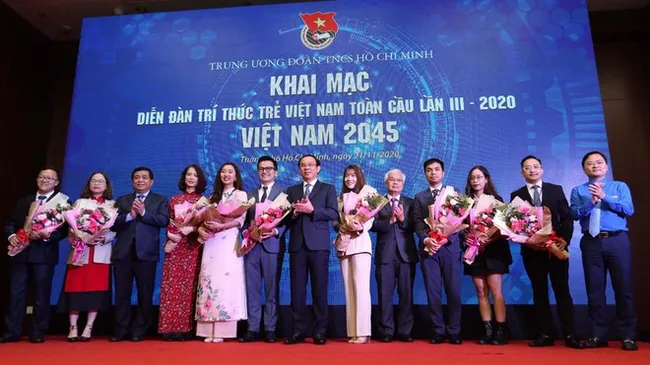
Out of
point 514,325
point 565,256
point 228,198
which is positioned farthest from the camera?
point 514,325

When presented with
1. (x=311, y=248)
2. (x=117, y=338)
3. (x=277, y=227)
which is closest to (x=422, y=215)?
(x=311, y=248)

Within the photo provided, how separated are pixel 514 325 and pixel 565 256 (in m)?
1.11

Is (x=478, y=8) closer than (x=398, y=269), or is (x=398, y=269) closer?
(x=398, y=269)

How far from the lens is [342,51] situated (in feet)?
16.9

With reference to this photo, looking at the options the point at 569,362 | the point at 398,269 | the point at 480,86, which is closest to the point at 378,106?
the point at 480,86

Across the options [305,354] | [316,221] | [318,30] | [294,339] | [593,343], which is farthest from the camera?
[318,30]

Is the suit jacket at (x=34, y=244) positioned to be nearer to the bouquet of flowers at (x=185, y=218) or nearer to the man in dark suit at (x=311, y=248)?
the bouquet of flowers at (x=185, y=218)

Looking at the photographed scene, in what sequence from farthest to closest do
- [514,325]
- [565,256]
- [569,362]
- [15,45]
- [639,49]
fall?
1. [15,45]
2. [639,49]
3. [514,325]
4. [565,256]
5. [569,362]

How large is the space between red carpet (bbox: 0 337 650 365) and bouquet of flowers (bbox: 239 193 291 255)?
696 millimetres

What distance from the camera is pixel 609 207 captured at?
3236mm

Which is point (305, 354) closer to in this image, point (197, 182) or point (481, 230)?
point (481, 230)

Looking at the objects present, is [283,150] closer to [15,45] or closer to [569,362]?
[569,362]

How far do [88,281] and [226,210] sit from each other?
1196 mm

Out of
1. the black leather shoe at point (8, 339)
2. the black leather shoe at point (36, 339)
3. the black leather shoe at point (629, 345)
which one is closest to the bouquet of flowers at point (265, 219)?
the black leather shoe at point (36, 339)
